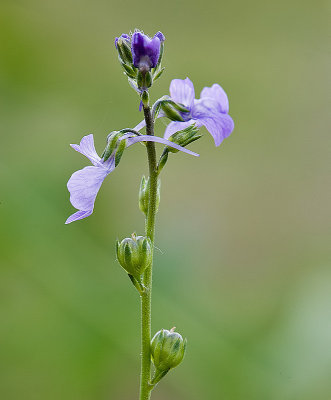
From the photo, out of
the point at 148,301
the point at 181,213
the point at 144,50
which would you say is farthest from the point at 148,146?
the point at 181,213

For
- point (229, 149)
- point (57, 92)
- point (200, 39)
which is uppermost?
point (200, 39)

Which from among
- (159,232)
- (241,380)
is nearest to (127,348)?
(241,380)

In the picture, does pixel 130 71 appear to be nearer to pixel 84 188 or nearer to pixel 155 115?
pixel 155 115

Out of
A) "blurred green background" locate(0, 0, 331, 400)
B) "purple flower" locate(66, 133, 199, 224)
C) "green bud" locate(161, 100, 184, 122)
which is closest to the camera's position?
"purple flower" locate(66, 133, 199, 224)

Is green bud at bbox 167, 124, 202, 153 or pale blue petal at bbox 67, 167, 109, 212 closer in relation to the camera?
pale blue petal at bbox 67, 167, 109, 212

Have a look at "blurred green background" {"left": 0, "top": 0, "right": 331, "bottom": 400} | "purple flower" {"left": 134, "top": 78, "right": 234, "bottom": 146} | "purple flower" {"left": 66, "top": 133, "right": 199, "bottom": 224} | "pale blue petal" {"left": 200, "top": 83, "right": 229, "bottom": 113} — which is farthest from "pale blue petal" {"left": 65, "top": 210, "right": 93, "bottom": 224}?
"blurred green background" {"left": 0, "top": 0, "right": 331, "bottom": 400}

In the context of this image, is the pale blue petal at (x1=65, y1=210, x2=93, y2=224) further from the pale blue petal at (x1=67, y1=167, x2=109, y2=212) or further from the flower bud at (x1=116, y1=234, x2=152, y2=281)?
the flower bud at (x1=116, y1=234, x2=152, y2=281)

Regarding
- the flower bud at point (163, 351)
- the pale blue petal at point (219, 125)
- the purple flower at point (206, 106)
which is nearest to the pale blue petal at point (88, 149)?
the purple flower at point (206, 106)

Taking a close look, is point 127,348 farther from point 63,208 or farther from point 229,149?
point 229,149
